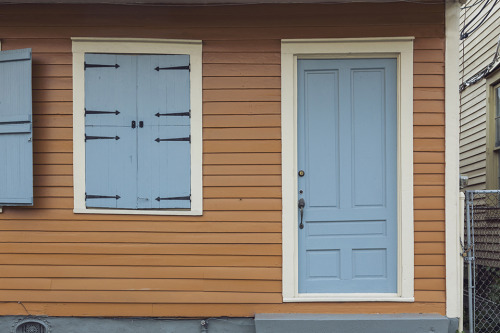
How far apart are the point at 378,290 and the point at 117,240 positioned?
2442mm

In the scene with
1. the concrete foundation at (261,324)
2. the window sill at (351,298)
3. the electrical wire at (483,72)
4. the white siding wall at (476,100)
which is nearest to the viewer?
the concrete foundation at (261,324)

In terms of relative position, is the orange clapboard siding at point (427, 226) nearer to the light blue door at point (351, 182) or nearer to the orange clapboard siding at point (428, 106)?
the light blue door at point (351, 182)

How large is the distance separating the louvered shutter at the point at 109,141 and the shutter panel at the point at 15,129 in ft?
1.67

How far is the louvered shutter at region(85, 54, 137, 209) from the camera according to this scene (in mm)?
4777

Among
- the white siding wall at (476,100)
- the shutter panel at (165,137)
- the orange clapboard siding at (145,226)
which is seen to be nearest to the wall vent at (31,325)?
the orange clapboard siding at (145,226)

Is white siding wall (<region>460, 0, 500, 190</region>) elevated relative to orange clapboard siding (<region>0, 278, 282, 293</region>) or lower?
elevated

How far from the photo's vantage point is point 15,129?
471cm

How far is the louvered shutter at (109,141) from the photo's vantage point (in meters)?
4.78

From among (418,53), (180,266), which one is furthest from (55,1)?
(418,53)

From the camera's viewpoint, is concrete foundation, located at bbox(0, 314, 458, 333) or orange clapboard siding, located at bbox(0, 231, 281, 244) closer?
concrete foundation, located at bbox(0, 314, 458, 333)

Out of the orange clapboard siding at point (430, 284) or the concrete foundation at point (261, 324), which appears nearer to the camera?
the concrete foundation at point (261, 324)

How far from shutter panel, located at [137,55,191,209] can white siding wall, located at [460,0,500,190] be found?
4.45m

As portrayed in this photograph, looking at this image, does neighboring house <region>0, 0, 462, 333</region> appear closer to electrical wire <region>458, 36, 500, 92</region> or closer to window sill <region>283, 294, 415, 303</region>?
window sill <region>283, 294, 415, 303</region>

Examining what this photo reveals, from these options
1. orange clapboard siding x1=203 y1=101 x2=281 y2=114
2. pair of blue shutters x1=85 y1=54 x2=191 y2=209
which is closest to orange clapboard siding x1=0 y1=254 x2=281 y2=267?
pair of blue shutters x1=85 y1=54 x2=191 y2=209
